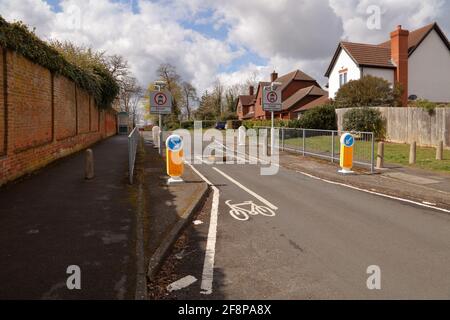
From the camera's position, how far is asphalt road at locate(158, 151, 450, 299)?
13.3 feet

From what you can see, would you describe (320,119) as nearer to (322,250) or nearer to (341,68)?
(341,68)

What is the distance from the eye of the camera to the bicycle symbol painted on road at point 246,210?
23.9ft

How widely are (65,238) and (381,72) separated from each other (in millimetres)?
34166

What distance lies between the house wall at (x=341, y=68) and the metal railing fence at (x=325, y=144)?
649 inches

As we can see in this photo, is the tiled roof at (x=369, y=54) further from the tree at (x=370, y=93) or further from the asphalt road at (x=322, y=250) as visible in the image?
the asphalt road at (x=322, y=250)

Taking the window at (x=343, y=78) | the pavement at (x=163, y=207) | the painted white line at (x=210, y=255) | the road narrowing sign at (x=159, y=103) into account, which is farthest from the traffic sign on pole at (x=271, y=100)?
the window at (x=343, y=78)

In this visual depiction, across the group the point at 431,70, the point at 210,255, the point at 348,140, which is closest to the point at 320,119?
the point at 431,70

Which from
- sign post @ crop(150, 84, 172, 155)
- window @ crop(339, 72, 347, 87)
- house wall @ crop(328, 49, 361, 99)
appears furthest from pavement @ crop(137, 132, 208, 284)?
window @ crop(339, 72, 347, 87)

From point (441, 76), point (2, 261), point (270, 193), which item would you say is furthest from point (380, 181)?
point (441, 76)

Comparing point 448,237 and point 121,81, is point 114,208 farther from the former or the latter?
point 121,81

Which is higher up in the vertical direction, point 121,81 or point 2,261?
point 121,81

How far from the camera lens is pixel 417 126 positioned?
2184 cm
